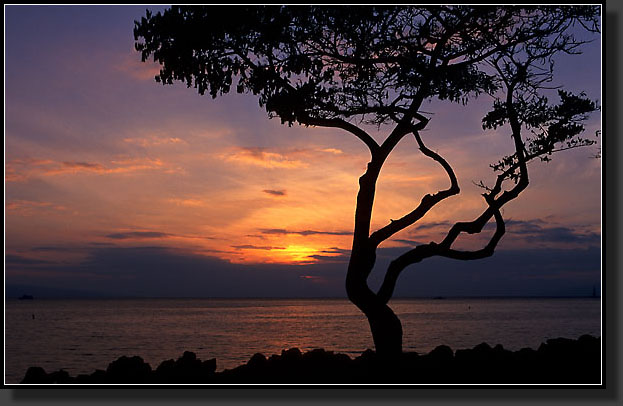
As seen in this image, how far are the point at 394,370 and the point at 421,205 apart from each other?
2764 millimetres

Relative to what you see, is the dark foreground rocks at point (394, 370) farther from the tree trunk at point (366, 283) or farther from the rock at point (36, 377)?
the tree trunk at point (366, 283)

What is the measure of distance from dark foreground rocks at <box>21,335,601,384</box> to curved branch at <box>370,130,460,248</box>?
2.03 metres

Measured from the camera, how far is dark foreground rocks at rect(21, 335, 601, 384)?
10.4 meters

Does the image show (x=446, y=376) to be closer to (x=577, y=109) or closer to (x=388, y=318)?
(x=388, y=318)

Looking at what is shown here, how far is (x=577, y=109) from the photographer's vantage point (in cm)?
1208

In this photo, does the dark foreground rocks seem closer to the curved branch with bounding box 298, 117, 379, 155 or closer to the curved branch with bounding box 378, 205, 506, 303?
the curved branch with bounding box 378, 205, 506, 303

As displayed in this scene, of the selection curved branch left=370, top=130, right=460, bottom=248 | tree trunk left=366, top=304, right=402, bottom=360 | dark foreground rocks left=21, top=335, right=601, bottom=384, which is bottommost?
dark foreground rocks left=21, top=335, right=601, bottom=384

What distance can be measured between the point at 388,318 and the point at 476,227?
232cm

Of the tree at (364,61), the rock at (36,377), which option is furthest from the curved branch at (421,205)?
the rock at (36,377)

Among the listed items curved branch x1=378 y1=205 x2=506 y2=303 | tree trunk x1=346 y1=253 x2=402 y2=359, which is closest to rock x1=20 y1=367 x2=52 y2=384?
tree trunk x1=346 y1=253 x2=402 y2=359

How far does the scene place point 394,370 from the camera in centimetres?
1041

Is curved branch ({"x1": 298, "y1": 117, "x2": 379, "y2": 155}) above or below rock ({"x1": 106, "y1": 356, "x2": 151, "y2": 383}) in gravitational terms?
above

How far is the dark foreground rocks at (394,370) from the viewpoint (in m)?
10.4

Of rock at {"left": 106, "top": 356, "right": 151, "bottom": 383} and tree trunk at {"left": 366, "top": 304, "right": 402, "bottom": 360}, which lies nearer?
tree trunk at {"left": 366, "top": 304, "right": 402, "bottom": 360}
